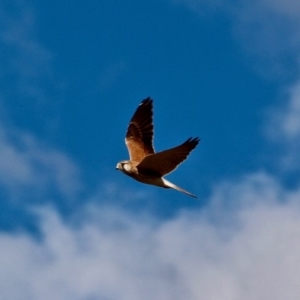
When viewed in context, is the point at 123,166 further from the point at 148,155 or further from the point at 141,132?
the point at 141,132

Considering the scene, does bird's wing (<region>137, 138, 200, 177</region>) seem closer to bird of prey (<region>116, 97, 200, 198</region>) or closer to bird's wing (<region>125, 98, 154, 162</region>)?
bird of prey (<region>116, 97, 200, 198</region>)

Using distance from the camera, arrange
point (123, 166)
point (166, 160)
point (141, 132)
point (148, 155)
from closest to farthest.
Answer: point (166, 160)
point (148, 155)
point (123, 166)
point (141, 132)

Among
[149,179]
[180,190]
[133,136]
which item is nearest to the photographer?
[180,190]

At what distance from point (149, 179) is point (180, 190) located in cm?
132

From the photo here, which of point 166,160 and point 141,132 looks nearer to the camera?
point 166,160

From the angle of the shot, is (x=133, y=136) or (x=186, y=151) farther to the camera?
(x=133, y=136)

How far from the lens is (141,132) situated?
66.2 feet

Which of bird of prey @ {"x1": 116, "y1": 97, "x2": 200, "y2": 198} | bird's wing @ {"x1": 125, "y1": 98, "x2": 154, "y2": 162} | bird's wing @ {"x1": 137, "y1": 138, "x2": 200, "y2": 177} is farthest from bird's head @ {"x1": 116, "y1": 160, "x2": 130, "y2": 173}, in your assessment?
bird's wing @ {"x1": 125, "y1": 98, "x2": 154, "y2": 162}

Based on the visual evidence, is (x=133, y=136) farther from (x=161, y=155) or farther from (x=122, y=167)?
(x=161, y=155)

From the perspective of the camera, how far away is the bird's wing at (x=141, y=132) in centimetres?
1984

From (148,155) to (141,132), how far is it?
2391 mm

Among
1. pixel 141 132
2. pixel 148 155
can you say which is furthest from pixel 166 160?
pixel 141 132

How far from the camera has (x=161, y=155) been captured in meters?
17.0

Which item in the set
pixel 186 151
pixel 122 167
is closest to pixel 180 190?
pixel 186 151
